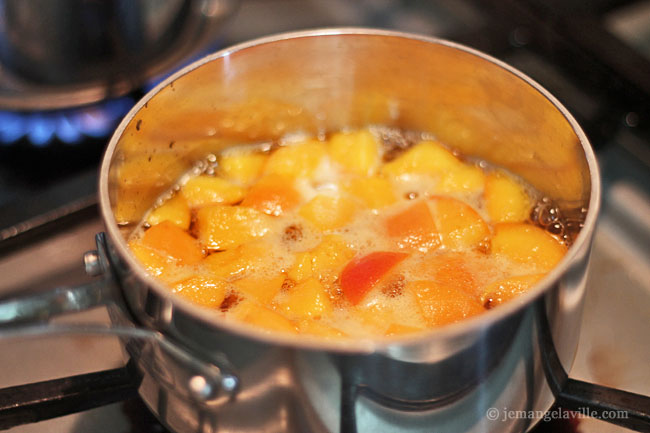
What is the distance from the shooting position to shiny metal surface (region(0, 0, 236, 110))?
0.88 meters

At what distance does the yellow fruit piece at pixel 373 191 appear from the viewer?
80cm

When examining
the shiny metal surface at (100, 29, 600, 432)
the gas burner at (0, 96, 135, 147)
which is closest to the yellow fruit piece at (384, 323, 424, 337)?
the shiny metal surface at (100, 29, 600, 432)

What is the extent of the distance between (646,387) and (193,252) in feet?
1.60

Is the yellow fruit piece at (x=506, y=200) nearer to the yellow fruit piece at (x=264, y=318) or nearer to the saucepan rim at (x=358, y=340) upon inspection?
the saucepan rim at (x=358, y=340)

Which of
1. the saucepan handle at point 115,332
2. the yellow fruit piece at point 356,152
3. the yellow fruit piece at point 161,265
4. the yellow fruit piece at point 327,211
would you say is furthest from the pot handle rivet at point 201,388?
the yellow fruit piece at point 356,152

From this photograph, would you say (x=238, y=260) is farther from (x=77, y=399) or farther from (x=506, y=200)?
(x=506, y=200)

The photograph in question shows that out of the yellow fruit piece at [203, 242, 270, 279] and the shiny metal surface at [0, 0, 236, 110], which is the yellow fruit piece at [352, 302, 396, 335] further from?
the shiny metal surface at [0, 0, 236, 110]

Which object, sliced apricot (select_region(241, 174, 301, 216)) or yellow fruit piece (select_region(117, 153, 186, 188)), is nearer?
yellow fruit piece (select_region(117, 153, 186, 188))

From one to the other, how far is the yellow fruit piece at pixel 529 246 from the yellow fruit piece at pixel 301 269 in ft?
0.65

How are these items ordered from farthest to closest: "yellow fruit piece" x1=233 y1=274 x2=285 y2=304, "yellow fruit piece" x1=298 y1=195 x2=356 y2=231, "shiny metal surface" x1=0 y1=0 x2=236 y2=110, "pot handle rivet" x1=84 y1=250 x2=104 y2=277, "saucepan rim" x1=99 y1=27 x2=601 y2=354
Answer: "shiny metal surface" x1=0 y1=0 x2=236 y2=110
"yellow fruit piece" x1=298 y1=195 x2=356 y2=231
"yellow fruit piece" x1=233 y1=274 x2=285 y2=304
"pot handle rivet" x1=84 y1=250 x2=104 y2=277
"saucepan rim" x1=99 y1=27 x2=601 y2=354

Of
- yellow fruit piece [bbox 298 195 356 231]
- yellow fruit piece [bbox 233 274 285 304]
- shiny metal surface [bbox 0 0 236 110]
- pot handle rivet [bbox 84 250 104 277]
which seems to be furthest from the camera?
shiny metal surface [bbox 0 0 236 110]

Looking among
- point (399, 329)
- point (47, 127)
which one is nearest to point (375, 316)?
point (399, 329)

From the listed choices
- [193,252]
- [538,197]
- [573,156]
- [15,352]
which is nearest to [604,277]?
[538,197]

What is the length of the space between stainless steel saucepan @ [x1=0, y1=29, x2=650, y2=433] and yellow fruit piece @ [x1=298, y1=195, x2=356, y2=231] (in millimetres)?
153
